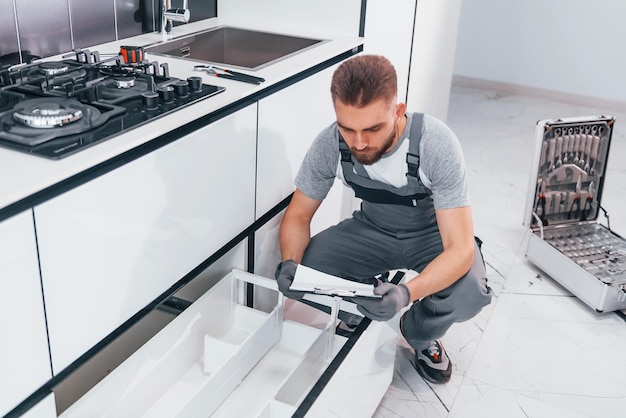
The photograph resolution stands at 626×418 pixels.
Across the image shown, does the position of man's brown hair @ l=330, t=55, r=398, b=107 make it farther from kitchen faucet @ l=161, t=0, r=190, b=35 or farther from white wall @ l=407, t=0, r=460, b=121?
white wall @ l=407, t=0, r=460, b=121

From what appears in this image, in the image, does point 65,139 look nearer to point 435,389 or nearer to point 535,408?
point 435,389

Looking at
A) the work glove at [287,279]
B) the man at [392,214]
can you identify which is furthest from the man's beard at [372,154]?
the work glove at [287,279]

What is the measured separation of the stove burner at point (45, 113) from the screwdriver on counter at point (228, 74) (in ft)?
1.90

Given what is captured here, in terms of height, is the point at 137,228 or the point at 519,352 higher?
the point at 137,228

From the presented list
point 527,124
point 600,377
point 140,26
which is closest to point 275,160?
Answer: point 140,26

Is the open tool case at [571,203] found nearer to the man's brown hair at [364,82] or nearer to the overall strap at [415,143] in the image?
the overall strap at [415,143]

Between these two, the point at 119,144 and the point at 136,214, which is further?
the point at 136,214

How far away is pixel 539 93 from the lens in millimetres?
5355

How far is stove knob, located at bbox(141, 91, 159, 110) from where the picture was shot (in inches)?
70.5

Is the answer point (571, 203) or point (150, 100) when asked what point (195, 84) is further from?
point (571, 203)

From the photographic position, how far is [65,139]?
155 cm

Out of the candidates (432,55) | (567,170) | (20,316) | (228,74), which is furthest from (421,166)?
(432,55)

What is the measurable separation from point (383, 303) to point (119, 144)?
2.48 ft

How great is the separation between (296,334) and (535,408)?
78 centimetres
